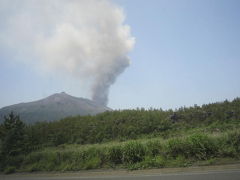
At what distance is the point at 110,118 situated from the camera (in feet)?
267

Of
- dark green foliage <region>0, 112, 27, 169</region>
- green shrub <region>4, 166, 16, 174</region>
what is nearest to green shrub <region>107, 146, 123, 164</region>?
green shrub <region>4, 166, 16, 174</region>

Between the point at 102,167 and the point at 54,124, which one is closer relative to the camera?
the point at 102,167

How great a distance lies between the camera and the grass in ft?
30.5

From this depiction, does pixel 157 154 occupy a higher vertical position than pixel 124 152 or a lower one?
lower

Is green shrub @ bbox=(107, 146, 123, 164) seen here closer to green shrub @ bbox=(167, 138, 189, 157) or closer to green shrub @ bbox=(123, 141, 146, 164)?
green shrub @ bbox=(123, 141, 146, 164)

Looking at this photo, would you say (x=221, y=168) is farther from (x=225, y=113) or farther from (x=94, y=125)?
(x=94, y=125)

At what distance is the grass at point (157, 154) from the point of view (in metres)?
9.28

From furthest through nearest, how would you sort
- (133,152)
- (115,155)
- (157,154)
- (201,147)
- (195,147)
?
(115,155) → (133,152) → (157,154) → (195,147) → (201,147)

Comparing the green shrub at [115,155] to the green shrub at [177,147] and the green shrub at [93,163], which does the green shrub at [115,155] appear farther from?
the green shrub at [177,147]

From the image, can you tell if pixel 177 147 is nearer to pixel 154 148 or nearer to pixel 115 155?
pixel 154 148

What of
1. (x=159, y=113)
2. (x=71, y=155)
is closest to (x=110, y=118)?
(x=159, y=113)

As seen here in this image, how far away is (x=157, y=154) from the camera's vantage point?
10.7 meters

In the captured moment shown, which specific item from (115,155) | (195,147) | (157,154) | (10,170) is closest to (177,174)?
(195,147)

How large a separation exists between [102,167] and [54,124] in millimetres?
72913
